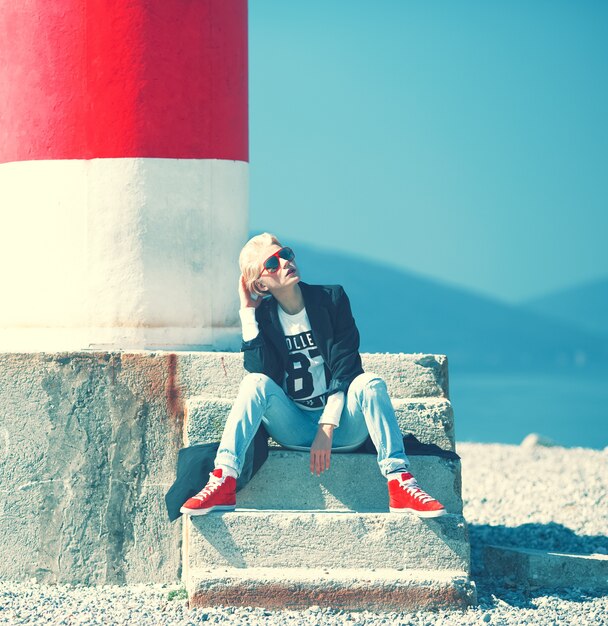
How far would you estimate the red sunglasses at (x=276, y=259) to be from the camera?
16.6 feet

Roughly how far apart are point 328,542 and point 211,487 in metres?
0.53

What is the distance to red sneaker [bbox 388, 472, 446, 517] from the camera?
4852 millimetres

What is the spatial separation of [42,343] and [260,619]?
1922mm

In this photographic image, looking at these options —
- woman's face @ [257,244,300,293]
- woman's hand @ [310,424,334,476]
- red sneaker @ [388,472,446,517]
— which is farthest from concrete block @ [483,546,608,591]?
woman's face @ [257,244,300,293]

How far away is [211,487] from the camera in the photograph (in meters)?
4.90

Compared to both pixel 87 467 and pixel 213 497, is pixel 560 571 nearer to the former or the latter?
pixel 213 497

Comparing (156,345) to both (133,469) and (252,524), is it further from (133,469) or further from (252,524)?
(252,524)

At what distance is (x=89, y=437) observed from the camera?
5.57m

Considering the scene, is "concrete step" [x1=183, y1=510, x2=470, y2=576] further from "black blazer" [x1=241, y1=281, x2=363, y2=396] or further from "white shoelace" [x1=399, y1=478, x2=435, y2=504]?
"black blazer" [x1=241, y1=281, x2=363, y2=396]

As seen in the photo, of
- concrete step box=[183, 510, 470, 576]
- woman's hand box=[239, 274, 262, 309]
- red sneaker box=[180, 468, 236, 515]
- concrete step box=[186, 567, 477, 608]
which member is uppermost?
woman's hand box=[239, 274, 262, 309]

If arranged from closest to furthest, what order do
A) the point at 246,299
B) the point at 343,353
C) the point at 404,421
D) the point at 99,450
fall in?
1. the point at 343,353
2. the point at 246,299
3. the point at 404,421
4. the point at 99,450

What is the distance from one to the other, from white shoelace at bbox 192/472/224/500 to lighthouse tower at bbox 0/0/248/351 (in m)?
1.10

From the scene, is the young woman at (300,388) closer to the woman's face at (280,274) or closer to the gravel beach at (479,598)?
the woman's face at (280,274)

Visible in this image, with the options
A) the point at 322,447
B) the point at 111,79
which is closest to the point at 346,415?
the point at 322,447
